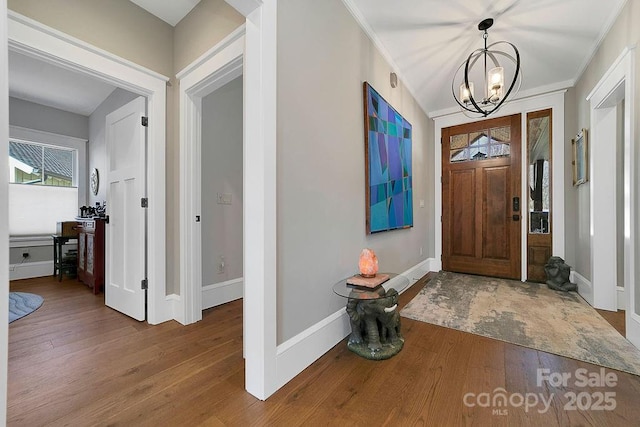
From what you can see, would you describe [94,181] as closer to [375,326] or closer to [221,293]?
[221,293]

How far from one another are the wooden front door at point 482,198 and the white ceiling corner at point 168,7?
12.1ft

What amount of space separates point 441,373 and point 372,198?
4.32 feet

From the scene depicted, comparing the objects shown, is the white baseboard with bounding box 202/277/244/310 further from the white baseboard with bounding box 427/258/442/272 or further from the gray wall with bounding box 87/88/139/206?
the white baseboard with bounding box 427/258/442/272

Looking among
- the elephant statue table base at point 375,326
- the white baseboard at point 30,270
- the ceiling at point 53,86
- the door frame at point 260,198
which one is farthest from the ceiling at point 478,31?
the white baseboard at point 30,270

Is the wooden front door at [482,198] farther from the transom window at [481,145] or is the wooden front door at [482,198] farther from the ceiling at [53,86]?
the ceiling at [53,86]

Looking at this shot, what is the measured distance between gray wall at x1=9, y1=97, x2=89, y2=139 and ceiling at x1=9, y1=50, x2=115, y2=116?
3.8 inches

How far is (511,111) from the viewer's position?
3539mm

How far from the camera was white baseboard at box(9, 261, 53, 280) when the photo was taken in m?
3.54

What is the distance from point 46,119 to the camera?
12.6 feet

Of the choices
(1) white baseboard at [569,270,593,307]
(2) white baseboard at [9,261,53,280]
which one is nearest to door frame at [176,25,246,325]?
(2) white baseboard at [9,261,53,280]

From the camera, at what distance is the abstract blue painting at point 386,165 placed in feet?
7.14

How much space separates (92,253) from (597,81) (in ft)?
18.9

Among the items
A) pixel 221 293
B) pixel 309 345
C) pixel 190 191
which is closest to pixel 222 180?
pixel 190 191

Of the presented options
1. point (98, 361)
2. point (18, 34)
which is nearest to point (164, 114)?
point (18, 34)
